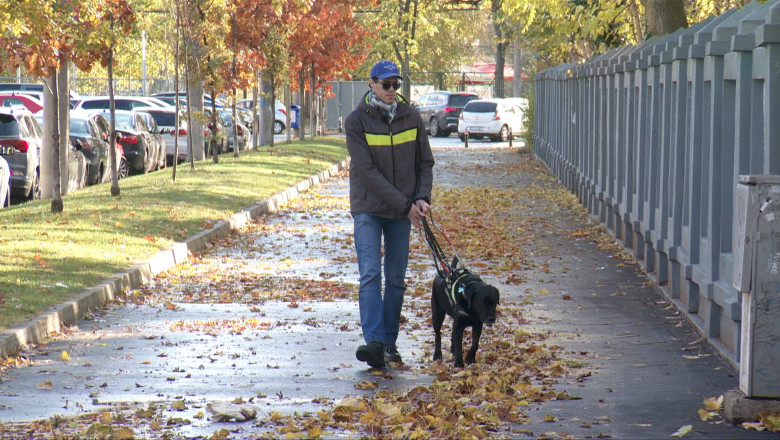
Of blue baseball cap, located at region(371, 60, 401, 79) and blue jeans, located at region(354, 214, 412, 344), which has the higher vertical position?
blue baseball cap, located at region(371, 60, 401, 79)

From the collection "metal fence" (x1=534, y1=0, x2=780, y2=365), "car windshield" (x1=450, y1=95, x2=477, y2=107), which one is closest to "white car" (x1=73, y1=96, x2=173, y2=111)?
"car windshield" (x1=450, y1=95, x2=477, y2=107)

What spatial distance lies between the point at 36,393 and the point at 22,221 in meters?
7.75

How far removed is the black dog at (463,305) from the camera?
6.87 meters

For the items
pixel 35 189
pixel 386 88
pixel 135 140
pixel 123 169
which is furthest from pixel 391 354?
pixel 135 140

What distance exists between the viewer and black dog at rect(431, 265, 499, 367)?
6.87 m

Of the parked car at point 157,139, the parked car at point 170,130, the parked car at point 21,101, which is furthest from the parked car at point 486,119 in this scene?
the parked car at point 21,101

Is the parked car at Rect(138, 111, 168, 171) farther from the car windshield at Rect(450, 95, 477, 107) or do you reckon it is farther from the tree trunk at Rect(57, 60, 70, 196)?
the car windshield at Rect(450, 95, 477, 107)

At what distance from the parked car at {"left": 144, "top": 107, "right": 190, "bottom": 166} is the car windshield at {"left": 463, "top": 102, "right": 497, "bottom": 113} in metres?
17.5

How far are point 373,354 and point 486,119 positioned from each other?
131 feet

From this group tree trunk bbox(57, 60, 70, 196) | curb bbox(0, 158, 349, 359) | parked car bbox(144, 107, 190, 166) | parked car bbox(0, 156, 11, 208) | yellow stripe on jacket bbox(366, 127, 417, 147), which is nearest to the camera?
yellow stripe on jacket bbox(366, 127, 417, 147)

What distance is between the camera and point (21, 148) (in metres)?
18.2

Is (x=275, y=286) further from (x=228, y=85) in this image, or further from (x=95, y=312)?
(x=228, y=85)

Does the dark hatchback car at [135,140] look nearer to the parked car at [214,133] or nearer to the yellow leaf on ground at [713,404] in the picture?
the parked car at [214,133]

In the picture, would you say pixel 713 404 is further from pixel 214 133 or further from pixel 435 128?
pixel 435 128
